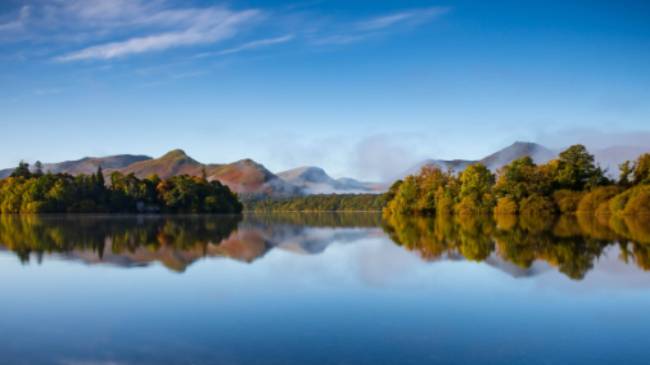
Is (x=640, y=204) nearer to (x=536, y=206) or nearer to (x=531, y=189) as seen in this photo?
(x=536, y=206)

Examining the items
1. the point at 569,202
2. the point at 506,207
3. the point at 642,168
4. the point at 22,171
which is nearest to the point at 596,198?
the point at 569,202

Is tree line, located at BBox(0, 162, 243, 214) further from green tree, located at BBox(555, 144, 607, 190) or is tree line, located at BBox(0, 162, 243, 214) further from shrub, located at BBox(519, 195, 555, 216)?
green tree, located at BBox(555, 144, 607, 190)

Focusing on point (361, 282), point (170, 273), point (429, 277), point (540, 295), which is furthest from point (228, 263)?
point (540, 295)

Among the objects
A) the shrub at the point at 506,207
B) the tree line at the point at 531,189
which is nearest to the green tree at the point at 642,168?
the tree line at the point at 531,189

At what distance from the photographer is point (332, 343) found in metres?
7.83

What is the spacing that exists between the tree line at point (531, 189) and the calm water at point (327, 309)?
55.8m

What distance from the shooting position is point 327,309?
1021 centimetres

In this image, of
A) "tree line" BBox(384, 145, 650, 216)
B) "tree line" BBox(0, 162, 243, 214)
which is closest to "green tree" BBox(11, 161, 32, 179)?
"tree line" BBox(0, 162, 243, 214)

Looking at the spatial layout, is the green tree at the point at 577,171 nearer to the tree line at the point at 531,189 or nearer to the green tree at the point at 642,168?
the tree line at the point at 531,189

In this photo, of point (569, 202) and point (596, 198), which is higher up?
point (596, 198)

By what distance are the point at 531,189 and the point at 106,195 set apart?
77.1m

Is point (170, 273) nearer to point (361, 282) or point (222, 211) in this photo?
point (361, 282)

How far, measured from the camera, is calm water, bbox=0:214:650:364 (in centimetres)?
743

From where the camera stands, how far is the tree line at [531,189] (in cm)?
6994
